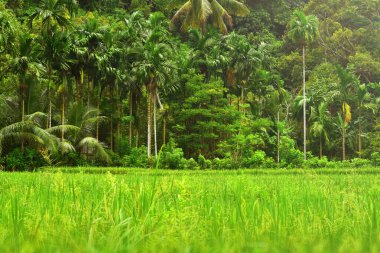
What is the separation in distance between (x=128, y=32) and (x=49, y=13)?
6305 millimetres

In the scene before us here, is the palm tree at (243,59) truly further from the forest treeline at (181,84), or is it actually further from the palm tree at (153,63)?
the palm tree at (153,63)

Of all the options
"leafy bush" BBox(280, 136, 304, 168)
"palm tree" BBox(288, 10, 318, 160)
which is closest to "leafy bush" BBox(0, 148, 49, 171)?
"leafy bush" BBox(280, 136, 304, 168)

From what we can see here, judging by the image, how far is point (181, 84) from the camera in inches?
1294

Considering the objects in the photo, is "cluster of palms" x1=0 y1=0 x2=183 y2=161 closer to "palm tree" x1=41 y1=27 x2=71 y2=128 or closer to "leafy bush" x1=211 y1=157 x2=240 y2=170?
"palm tree" x1=41 y1=27 x2=71 y2=128

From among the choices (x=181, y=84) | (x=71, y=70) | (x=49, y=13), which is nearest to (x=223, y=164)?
(x=181, y=84)

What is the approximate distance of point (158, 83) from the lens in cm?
2845

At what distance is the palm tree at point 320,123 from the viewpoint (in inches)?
1530

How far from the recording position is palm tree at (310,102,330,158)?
127 ft

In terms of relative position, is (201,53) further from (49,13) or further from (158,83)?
(49,13)

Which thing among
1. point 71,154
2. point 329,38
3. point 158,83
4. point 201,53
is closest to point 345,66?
point 329,38

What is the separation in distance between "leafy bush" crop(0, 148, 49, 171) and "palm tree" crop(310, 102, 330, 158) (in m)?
23.0

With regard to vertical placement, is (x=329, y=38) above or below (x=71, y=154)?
above

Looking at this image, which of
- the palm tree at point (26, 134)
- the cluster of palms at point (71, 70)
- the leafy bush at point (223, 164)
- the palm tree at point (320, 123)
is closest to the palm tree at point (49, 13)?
the cluster of palms at point (71, 70)

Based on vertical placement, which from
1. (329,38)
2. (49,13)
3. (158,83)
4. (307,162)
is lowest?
(307,162)
